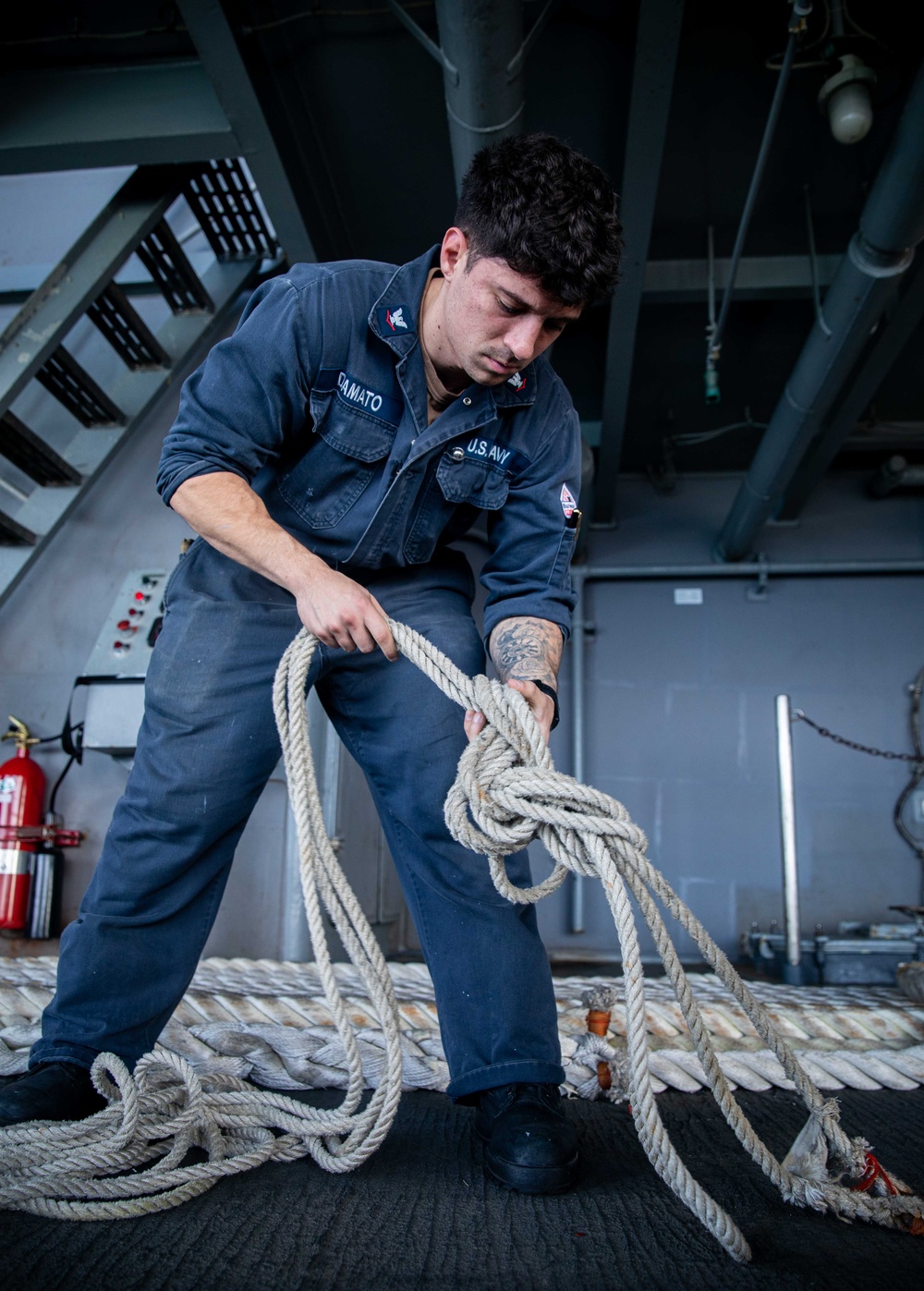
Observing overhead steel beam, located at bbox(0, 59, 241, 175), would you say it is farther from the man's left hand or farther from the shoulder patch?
the man's left hand

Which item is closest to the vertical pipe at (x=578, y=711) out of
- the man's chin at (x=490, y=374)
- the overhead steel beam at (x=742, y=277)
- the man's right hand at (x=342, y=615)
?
the overhead steel beam at (x=742, y=277)

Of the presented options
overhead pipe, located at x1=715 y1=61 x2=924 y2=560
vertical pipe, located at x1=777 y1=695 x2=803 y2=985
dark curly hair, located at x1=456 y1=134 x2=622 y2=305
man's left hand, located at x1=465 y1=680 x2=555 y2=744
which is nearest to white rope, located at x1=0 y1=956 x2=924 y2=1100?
man's left hand, located at x1=465 y1=680 x2=555 y2=744

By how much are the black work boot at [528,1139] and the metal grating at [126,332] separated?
8.80 feet

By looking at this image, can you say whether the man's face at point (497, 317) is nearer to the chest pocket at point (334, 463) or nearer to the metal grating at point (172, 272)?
the chest pocket at point (334, 463)

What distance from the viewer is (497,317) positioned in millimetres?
1103

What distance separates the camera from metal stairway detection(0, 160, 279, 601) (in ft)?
8.76

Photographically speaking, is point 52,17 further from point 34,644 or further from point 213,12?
point 34,644

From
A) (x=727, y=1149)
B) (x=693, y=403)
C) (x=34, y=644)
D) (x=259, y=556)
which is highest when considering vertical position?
(x=693, y=403)

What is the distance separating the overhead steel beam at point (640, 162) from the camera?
198 centimetres

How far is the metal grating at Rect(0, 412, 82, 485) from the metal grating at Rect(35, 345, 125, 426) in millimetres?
Result: 171

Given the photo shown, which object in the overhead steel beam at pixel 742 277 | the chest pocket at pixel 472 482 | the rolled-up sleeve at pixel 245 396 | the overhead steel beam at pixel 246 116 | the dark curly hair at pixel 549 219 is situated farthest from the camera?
the overhead steel beam at pixel 742 277

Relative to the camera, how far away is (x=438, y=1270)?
2.47 ft

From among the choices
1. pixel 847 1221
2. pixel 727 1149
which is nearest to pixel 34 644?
pixel 727 1149

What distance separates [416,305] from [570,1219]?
3.66ft
